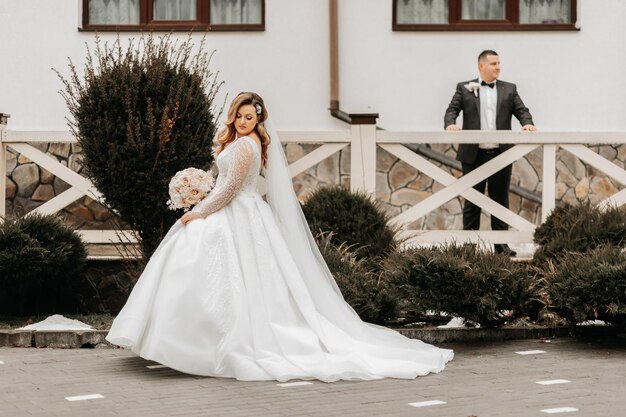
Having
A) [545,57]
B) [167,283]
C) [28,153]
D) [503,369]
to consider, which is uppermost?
[545,57]

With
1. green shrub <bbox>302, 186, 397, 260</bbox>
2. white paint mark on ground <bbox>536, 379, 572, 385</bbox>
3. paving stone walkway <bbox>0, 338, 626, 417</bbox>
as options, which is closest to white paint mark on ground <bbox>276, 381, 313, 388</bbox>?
paving stone walkway <bbox>0, 338, 626, 417</bbox>

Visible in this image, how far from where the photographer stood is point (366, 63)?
1523 centimetres

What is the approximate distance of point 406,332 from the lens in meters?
10.4

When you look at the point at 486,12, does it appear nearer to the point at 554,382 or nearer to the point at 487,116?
the point at 487,116

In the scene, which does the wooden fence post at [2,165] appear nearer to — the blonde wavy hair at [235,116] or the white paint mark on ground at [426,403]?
the blonde wavy hair at [235,116]

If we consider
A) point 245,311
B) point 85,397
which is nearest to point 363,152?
point 245,311

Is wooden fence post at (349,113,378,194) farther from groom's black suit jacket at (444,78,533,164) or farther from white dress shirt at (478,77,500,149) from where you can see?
white dress shirt at (478,77,500,149)

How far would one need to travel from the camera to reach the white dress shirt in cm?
1297

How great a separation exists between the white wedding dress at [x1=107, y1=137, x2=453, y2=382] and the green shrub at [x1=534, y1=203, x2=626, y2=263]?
2022mm

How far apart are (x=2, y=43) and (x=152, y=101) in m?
5.06

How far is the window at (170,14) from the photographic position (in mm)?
15273

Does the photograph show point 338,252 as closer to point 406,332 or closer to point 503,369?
point 406,332

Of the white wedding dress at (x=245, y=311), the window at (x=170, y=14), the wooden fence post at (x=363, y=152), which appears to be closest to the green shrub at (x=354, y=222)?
the wooden fence post at (x=363, y=152)

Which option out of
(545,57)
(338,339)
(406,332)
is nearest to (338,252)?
(406,332)
